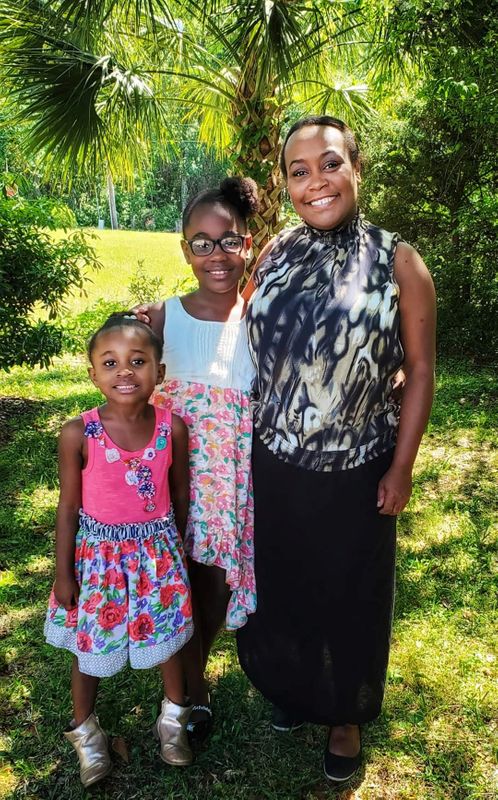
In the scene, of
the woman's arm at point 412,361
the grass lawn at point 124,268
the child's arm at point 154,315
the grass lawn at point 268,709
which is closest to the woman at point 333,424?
the woman's arm at point 412,361

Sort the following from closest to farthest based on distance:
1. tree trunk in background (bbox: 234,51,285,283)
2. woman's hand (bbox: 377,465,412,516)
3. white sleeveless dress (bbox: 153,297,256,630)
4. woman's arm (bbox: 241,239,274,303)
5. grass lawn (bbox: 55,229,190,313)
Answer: woman's hand (bbox: 377,465,412,516) → white sleeveless dress (bbox: 153,297,256,630) → woman's arm (bbox: 241,239,274,303) → tree trunk in background (bbox: 234,51,285,283) → grass lawn (bbox: 55,229,190,313)

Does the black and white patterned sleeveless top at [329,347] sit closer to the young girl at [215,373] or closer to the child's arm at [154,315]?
the young girl at [215,373]

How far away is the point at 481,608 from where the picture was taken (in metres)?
3.15

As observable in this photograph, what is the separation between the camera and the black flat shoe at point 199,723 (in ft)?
7.73

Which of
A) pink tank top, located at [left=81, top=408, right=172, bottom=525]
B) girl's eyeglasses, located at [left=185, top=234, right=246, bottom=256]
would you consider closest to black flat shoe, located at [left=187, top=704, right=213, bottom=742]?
pink tank top, located at [left=81, top=408, right=172, bottom=525]

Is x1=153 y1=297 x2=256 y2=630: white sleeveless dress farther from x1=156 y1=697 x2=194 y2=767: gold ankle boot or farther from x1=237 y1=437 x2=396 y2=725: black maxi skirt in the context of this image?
x1=156 y1=697 x2=194 y2=767: gold ankle boot

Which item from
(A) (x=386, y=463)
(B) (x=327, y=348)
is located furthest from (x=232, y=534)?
(B) (x=327, y=348)

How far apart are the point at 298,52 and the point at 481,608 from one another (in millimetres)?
3744

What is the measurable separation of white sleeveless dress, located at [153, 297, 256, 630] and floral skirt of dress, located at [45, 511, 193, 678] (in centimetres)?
16

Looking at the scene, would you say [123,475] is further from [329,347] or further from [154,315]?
[329,347]

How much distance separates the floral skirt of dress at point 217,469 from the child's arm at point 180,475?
1.0 inches

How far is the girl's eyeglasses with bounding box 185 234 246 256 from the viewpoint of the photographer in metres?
2.11

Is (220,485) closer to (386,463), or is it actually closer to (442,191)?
(386,463)

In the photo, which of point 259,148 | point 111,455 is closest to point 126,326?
point 111,455
